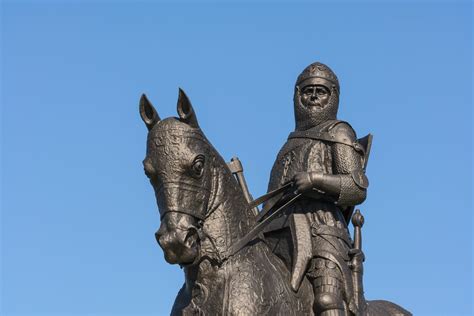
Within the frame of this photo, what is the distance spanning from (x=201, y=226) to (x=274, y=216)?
138 cm

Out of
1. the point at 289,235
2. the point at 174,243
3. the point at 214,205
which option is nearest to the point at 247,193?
the point at 289,235

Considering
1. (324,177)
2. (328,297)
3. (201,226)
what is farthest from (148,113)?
(328,297)

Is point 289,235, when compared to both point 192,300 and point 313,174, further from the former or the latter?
point 192,300

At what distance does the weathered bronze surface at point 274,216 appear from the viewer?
999cm

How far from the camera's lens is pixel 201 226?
33.2 feet

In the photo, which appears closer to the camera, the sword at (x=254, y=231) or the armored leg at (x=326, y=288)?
the sword at (x=254, y=231)

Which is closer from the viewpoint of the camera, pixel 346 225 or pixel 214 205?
pixel 214 205

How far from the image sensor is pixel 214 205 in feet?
33.9

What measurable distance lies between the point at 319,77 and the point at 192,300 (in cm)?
365

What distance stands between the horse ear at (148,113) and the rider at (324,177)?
6.52ft

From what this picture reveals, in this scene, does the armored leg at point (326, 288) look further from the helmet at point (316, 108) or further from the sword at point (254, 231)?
the helmet at point (316, 108)

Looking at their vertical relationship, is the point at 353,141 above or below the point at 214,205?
above

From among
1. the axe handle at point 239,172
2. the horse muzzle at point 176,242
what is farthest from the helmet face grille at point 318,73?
the horse muzzle at point 176,242

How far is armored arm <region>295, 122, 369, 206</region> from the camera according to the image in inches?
444
